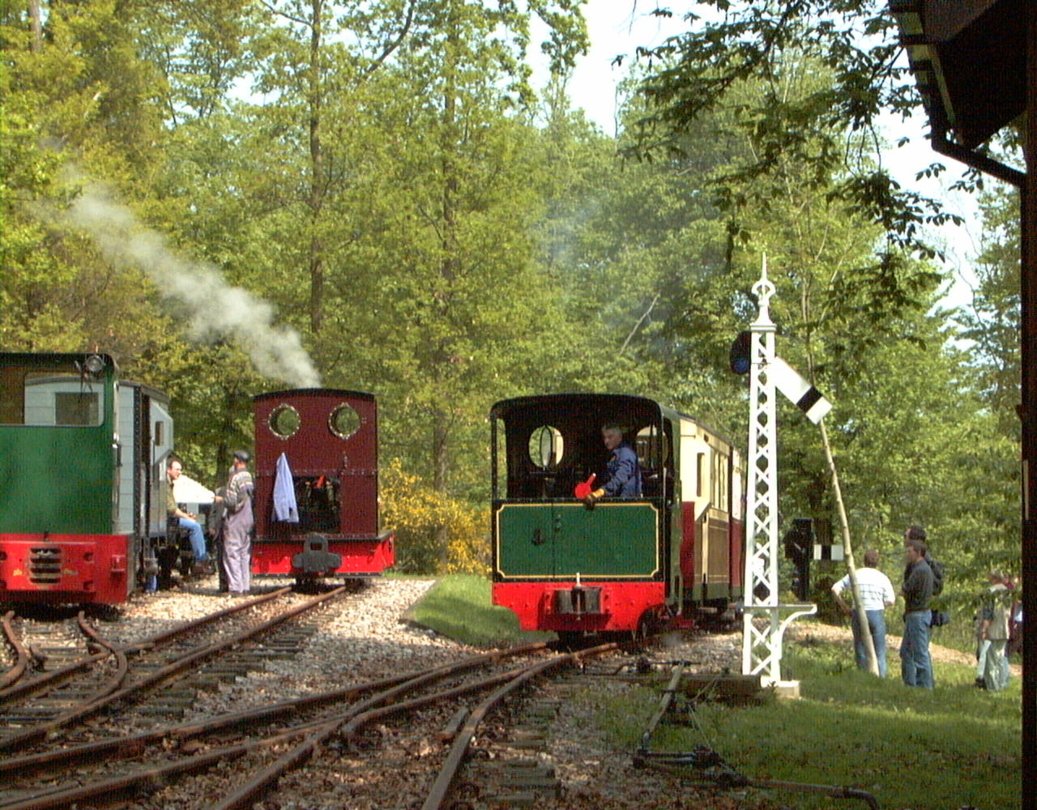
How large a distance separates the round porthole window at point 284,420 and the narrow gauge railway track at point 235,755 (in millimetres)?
13834

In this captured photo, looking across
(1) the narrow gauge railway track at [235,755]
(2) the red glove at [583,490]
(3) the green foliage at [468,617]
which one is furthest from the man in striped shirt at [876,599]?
(1) the narrow gauge railway track at [235,755]

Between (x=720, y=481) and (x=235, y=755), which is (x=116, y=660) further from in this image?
(x=720, y=481)

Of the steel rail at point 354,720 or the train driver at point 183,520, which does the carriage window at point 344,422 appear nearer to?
the train driver at point 183,520

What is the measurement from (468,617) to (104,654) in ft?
23.6

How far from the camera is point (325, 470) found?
25844 mm

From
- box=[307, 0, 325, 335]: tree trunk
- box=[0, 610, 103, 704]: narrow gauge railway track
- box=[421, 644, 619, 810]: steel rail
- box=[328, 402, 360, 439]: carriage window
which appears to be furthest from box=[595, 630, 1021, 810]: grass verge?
box=[307, 0, 325, 335]: tree trunk

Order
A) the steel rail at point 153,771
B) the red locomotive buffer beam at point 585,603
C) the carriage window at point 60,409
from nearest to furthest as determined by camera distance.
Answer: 1. the steel rail at point 153,771
2. the red locomotive buffer beam at point 585,603
3. the carriage window at point 60,409

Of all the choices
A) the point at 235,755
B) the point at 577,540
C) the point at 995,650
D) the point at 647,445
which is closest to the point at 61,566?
the point at 577,540

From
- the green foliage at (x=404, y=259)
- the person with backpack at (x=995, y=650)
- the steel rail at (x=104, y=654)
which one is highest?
the green foliage at (x=404, y=259)

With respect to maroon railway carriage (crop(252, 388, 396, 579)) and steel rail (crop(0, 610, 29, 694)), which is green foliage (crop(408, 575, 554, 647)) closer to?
maroon railway carriage (crop(252, 388, 396, 579))

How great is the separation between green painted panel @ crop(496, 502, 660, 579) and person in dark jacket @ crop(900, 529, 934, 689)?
8.23ft

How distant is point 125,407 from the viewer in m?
21.5

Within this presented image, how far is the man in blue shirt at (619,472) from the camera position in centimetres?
1634

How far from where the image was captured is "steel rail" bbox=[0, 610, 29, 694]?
12.4 m
